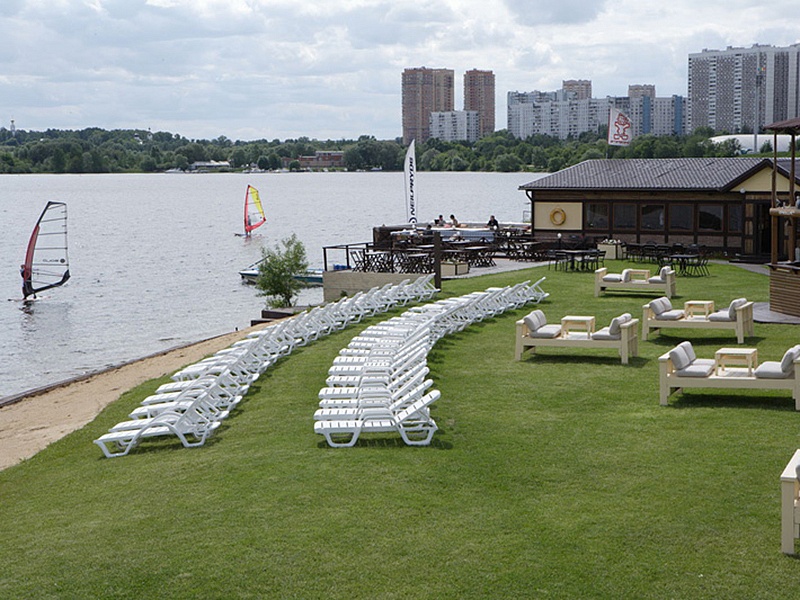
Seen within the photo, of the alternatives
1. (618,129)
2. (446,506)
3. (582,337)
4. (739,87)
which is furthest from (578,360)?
(739,87)

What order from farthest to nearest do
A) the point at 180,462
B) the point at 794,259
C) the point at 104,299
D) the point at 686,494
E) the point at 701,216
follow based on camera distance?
1. the point at 104,299
2. the point at 701,216
3. the point at 794,259
4. the point at 180,462
5. the point at 686,494

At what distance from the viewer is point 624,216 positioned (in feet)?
114

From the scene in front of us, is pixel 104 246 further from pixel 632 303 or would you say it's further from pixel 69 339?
pixel 632 303

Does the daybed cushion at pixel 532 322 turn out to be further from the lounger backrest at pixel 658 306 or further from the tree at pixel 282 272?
the tree at pixel 282 272

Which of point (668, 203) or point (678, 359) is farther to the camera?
point (668, 203)

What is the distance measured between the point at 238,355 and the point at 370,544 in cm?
842

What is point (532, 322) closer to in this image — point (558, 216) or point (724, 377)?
point (724, 377)

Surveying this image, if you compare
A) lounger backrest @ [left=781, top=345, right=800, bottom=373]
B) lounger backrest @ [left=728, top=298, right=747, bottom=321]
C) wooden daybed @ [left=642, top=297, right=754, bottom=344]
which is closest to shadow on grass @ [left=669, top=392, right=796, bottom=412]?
lounger backrest @ [left=781, top=345, right=800, bottom=373]

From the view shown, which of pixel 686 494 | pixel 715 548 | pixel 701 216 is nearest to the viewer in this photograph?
pixel 715 548

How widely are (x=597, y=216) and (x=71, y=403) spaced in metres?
21.3

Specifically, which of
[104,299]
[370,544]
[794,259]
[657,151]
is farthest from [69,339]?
[657,151]

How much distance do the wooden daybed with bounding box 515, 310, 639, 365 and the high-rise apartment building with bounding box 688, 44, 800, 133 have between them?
124m

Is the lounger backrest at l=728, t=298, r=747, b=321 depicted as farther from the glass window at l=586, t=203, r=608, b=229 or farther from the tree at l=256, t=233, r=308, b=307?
the glass window at l=586, t=203, r=608, b=229

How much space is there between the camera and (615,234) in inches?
1371
